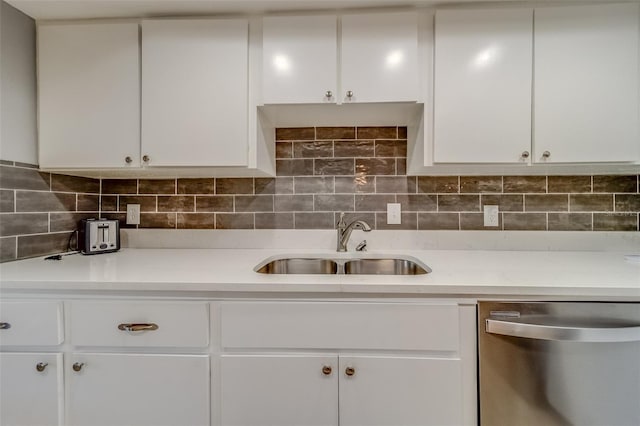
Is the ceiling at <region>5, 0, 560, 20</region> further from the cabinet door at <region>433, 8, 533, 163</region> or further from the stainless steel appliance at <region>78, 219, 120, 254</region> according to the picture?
the stainless steel appliance at <region>78, 219, 120, 254</region>

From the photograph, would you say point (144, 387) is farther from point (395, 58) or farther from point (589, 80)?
point (589, 80)

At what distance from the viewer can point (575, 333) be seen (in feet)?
2.99

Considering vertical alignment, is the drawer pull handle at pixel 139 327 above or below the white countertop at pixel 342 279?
below

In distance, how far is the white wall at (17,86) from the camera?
Result: 1257 millimetres

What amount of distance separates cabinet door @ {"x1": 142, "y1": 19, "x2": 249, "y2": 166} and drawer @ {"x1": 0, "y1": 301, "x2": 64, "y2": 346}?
2.38 feet

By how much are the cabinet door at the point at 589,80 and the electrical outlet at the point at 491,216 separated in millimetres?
434

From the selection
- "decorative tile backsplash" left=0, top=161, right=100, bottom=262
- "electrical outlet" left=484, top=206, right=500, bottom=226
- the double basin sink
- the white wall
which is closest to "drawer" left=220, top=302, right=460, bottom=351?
the double basin sink

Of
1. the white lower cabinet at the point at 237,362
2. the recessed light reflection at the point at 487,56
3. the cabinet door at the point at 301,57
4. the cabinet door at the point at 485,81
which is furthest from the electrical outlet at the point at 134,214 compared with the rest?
the recessed light reflection at the point at 487,56

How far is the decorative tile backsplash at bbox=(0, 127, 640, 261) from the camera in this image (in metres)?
1.58

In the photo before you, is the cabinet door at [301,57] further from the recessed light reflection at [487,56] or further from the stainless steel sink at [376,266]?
the stainless steel sink at [376,266]

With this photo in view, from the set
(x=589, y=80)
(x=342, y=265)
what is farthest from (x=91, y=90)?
(x=589, y=80)

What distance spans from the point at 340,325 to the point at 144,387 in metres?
0.70

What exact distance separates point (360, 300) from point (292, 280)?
0.78 ft

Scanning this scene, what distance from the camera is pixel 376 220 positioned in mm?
1659
